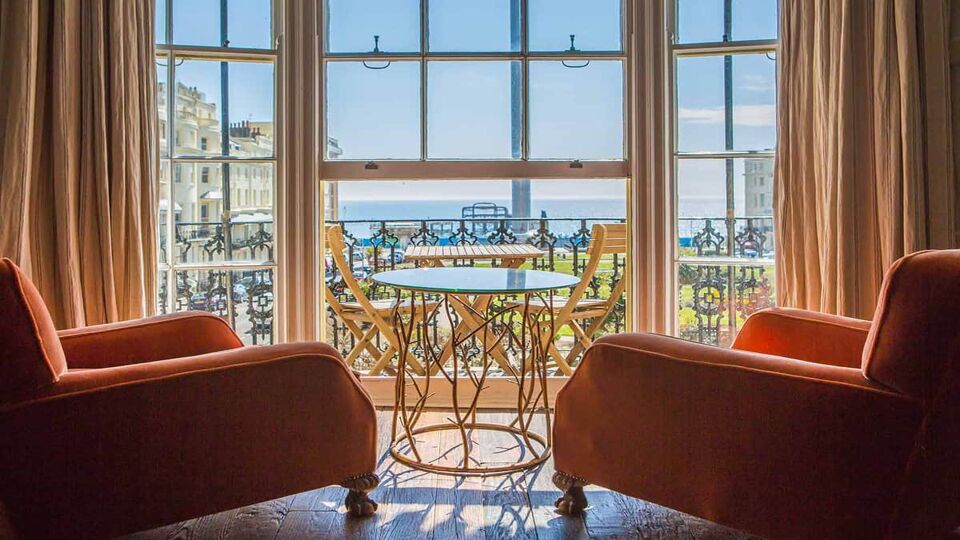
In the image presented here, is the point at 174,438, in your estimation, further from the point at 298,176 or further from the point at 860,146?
Result: the point at 860,146

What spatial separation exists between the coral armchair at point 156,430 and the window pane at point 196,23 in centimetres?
175

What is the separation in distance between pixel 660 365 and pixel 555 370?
2021mm

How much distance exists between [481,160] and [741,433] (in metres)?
1.85

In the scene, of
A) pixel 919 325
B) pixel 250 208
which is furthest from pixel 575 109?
pixel 919 325

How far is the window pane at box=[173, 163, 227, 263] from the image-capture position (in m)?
2.82

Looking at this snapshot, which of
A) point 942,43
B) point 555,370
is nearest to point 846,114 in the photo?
point 942,43

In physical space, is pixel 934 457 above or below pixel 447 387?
above

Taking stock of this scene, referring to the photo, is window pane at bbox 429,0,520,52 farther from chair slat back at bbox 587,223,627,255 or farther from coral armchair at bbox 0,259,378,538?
coral armchair at bbox 0,259,378,538

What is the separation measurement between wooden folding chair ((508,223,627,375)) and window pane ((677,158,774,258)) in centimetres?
33

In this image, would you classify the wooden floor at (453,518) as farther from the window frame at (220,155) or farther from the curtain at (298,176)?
the window frame at (220,155)

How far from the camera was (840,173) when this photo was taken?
2256 millimetres

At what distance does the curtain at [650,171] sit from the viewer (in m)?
2.87

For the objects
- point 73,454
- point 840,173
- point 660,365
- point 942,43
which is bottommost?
point 73,454

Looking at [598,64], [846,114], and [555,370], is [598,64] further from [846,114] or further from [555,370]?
[555,370]
